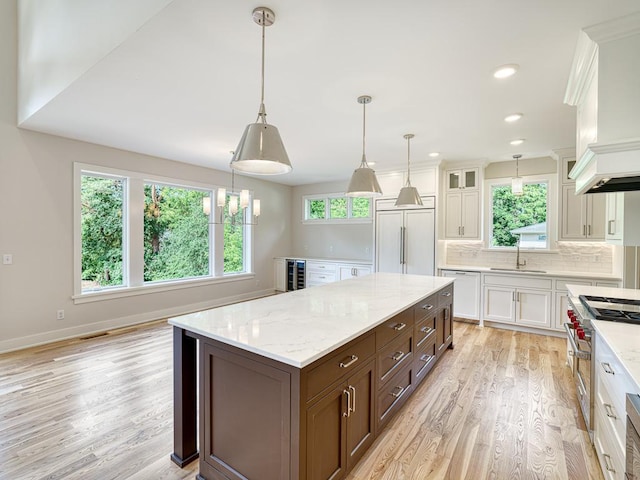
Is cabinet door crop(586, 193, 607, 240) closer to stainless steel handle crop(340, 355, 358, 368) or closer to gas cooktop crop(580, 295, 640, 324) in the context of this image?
gas cooktop crop(580, 295, 640, 324)

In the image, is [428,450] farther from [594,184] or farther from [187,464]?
[594,184]

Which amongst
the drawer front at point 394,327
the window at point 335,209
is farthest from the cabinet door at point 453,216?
the drawer front at point 394,327

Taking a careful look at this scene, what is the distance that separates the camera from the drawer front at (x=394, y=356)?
6.56 ft

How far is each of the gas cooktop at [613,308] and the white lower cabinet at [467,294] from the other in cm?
214

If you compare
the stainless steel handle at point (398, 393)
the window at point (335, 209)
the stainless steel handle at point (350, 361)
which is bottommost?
the stainless steel handle at point (398, 393)

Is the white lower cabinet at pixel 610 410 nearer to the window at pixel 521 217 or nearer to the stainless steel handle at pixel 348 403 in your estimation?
the stainless steel handle at pixel 348 403

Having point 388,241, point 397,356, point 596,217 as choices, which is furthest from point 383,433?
point 596,217

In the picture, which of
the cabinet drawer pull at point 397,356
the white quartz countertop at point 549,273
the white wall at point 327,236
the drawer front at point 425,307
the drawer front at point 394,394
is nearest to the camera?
the drawer front at point 394,394

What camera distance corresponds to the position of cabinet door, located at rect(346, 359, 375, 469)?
65.7 inches

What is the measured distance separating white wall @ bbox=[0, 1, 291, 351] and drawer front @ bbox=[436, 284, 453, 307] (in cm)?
425

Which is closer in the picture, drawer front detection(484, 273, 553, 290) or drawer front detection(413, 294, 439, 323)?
drawer front detection(413, 294, 439, 323)

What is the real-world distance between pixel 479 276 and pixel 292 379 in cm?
422

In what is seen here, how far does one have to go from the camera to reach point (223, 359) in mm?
1571

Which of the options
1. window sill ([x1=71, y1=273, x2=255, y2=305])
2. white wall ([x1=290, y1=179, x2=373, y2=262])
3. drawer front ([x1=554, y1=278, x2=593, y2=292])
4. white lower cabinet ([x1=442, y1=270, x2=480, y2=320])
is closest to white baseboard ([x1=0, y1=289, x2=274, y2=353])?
window sill ([x1=71, y1=273, x2=255, y2=305])
